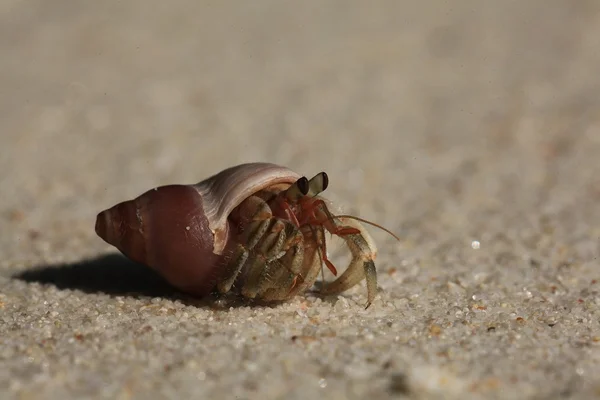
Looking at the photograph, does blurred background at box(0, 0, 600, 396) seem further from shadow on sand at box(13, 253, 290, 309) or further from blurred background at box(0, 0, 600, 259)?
shadow on sand at box(13, 253, 290, 309)

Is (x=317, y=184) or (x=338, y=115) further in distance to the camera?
(x=338, y=115)

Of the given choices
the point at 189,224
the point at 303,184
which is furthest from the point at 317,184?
the point at 189,224

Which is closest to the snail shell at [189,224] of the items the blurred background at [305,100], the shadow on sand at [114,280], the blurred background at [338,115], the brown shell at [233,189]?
the brown shell at [233,189]

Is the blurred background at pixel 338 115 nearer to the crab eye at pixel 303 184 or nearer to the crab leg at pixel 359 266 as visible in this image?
the crab leg at pixel 359 266

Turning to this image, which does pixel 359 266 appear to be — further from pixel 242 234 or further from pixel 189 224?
pixel 189 224

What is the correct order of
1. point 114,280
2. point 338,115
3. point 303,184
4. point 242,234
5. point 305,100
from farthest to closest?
point 305,100 → point 338,115 → point 114,280 → point 242,234 → point 303,184

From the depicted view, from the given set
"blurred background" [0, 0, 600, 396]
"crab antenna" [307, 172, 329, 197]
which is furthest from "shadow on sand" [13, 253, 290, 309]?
"crab antenna" [307, 172, 329, 197]

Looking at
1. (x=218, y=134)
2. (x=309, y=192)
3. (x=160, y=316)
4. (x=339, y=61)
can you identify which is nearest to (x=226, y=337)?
(x=160, y=316)
